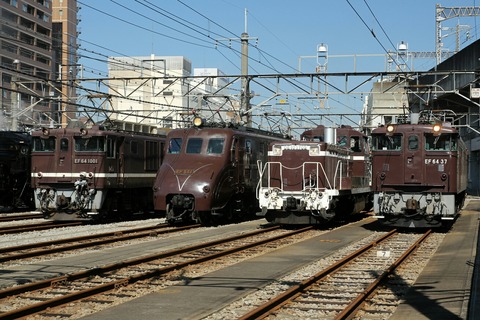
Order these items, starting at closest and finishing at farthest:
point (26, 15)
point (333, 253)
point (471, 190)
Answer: point (333, 253) → point (471, 190) → point (26, 15)

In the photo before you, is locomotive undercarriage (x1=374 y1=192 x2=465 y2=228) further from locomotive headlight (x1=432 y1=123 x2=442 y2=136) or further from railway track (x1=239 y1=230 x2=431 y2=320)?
railway track (x1=239 y1=230 x2=431 y2=320)

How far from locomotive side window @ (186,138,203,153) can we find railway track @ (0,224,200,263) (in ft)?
8.39

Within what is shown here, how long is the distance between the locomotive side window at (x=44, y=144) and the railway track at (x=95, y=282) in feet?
32.6

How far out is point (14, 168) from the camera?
27.7 m

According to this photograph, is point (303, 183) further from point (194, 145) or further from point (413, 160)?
point (194, 145)

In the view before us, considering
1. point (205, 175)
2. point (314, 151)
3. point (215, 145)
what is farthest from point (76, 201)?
point (314, 151)

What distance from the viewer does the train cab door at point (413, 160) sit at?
20062 millimetres

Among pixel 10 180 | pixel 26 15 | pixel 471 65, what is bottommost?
pixel 10 180

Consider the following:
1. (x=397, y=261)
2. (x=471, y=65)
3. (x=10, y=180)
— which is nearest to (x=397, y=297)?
(x=397, y=261)

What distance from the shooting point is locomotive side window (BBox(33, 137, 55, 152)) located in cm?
2369

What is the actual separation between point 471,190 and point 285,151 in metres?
41.7

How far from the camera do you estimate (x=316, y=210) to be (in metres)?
20.7

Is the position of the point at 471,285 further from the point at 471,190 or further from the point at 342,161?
the point at 471,190

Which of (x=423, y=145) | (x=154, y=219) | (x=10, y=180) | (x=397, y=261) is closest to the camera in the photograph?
(x=397, y=261)
